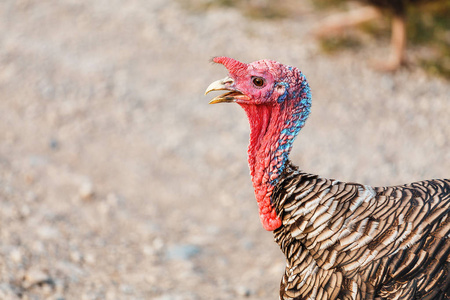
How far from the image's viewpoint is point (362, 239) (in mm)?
3154

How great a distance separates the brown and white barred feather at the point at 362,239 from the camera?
9.98ft

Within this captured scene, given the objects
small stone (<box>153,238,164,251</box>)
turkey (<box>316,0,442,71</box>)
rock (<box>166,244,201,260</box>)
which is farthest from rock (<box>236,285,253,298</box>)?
turkey (<box>316,0,442,71</box>)


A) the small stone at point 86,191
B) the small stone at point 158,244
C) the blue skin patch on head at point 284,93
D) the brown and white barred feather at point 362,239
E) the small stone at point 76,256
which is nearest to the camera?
the brown and white barred feather at point 362,239

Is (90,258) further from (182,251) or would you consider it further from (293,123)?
(293,123)

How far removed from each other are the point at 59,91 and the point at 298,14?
434cm

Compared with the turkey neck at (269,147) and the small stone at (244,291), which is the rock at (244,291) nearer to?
the small stone at (244,291)

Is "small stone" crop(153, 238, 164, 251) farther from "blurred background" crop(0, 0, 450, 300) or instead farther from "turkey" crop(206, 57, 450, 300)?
"turkey" crop(206, 57, 450, 300)

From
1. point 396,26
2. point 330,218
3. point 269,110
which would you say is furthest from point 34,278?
point 396,26

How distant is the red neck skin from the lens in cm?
340

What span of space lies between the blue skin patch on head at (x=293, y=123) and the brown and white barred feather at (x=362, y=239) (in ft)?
0.24

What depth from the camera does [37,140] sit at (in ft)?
23.0

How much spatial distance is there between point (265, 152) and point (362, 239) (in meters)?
0.76

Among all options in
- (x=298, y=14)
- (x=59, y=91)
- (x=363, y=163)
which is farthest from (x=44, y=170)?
(x=298, y=14)

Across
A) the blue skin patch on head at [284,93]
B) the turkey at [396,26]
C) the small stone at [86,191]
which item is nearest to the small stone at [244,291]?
the small stone at [86,191]
